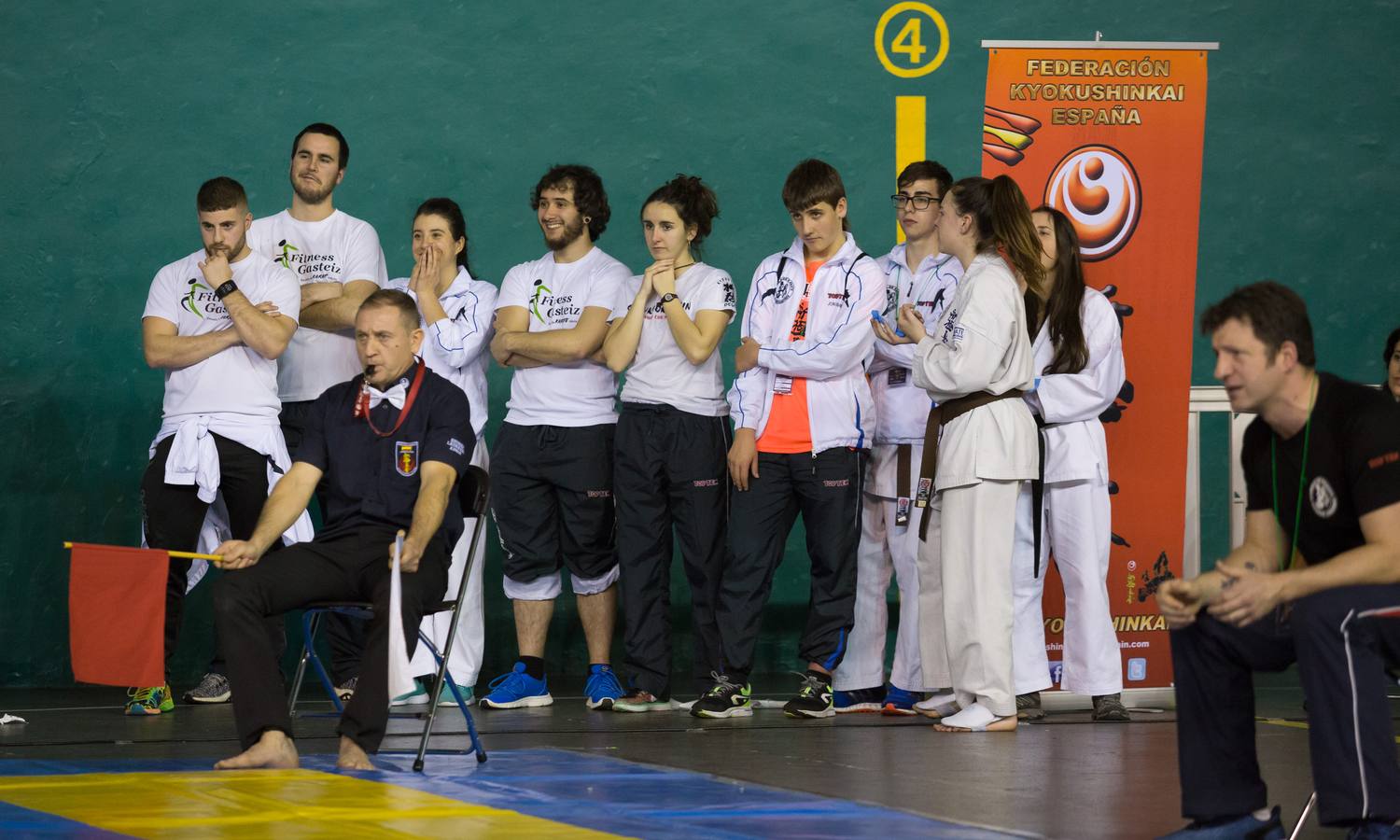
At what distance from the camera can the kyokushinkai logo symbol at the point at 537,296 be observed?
5547 millimetres

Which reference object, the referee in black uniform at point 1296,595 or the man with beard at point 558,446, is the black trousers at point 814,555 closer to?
the man with beard at point 558,446

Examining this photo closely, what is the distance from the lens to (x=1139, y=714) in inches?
209

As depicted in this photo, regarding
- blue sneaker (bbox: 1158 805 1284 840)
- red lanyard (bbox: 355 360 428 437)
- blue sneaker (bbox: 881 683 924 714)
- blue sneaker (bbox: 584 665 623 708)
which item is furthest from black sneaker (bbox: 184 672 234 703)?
blue sneaker (bbox: 1158 805 1284 840)

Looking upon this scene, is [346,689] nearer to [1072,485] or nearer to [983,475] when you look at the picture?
[983,475]

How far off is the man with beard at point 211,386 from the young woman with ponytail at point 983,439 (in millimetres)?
2080

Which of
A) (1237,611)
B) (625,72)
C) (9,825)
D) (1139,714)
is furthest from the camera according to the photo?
(625,72)

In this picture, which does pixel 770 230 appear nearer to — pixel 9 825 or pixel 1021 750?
pixel 1021 750

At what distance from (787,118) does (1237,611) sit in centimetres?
439

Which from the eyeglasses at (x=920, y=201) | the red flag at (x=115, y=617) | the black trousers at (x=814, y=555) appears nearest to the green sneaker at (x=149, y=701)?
the red flag at (x=115, y=617)

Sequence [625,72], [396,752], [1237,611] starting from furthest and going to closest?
1. [625,72]
2. [396,752]
3. [1237,611]

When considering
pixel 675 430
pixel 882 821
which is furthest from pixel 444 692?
pixel 882 821

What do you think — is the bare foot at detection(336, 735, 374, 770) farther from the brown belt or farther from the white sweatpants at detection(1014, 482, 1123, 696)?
the white sweatpants at detection(1014, 482, 1123, 696)

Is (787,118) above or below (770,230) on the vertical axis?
above

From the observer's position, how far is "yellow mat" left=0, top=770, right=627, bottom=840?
3.12m
